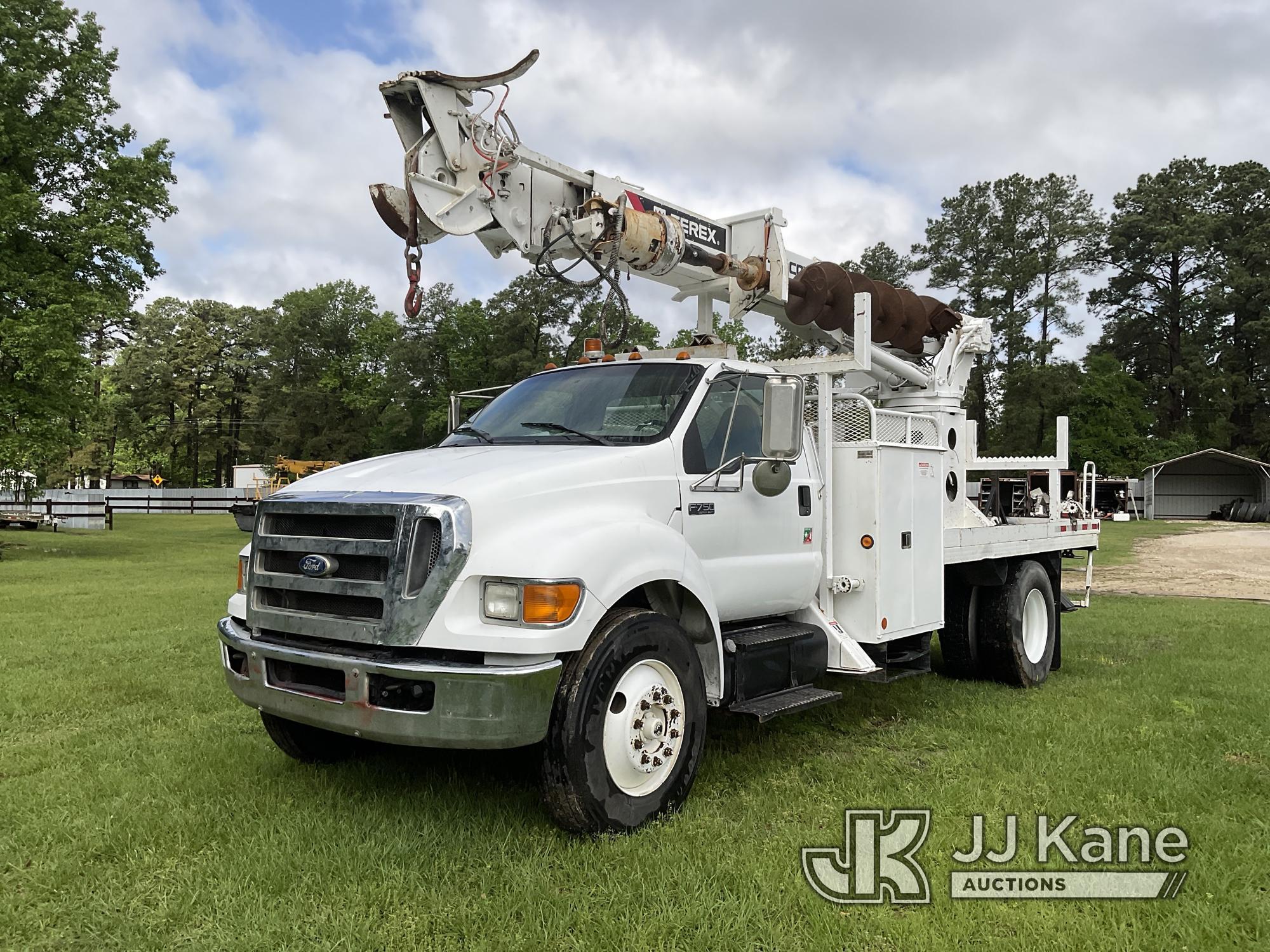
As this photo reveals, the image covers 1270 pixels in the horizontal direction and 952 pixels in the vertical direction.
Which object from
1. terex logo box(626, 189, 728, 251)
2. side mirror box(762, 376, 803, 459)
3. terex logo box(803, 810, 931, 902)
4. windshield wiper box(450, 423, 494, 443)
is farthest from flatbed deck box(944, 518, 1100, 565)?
windshield wiper box(450, 423, 494, 443)

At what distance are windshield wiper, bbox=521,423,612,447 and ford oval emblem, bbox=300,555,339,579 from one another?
1.40m

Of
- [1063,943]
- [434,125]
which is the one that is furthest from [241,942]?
[434,125]

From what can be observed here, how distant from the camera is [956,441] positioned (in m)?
7.70

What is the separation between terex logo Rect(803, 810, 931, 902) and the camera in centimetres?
357

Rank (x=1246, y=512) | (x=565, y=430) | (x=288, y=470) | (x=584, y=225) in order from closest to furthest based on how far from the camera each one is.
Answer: (x=565, y=430) → (x=584, y=225) → (x=1246, y=512) → (x=288, y=470)

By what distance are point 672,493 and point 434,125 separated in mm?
2854

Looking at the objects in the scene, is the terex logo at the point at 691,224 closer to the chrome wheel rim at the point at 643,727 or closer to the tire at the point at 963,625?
the tire at the point at 963,625

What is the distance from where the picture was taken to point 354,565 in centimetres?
396

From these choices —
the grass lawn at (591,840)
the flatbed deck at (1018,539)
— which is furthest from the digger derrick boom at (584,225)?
the grass lawn at (591,840)

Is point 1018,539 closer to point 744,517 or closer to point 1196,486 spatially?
point 744,517

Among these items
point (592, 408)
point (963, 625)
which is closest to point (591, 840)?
point (592, 408)

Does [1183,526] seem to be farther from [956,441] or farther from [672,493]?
[672,493]

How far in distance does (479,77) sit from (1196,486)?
174ft

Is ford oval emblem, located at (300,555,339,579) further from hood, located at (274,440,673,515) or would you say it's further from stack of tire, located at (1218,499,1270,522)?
stack of tire, located at (1218,499,1270,522)
